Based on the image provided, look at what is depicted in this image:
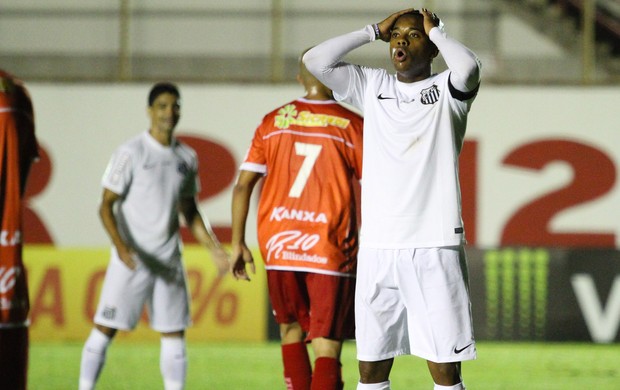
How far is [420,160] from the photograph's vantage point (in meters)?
4.31

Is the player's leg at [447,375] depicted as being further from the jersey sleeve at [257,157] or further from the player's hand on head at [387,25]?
the jersey sleeve at [257,157]

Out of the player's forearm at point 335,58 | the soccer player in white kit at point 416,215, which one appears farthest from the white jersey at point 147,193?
the soccer player in white kit at point 416,215

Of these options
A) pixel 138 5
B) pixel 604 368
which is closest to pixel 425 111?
pixel 604 368

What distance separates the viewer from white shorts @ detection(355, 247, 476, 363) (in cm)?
425

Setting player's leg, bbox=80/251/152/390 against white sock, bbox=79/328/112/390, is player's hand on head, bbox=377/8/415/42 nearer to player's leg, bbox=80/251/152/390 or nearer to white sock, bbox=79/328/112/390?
player's leg, bbox=80/251/152/390

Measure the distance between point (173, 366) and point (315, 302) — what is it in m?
1.59

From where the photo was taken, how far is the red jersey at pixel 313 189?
202 inches

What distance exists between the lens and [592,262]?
35.4 ft

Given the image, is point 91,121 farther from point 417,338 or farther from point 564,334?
point 417,338

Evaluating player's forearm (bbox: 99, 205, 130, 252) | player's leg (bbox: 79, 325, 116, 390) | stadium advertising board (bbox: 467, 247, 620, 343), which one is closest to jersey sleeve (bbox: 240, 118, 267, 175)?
player's forearm (bbox: 99, 205, 130, 252)

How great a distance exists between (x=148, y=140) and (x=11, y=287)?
379cm

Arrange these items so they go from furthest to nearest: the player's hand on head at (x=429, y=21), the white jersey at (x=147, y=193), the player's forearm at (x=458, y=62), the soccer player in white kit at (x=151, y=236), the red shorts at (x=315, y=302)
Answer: the white jersey at (x=147, y=193), the soccer player in white kit at (x=151, y=236), the red shorts at (x=315, y=302), the player's hand on head at (x=429, y=21), the player's forearm at (x=458, y=62)

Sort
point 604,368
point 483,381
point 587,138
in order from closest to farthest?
point 483,381
point 604,368
point 587,138

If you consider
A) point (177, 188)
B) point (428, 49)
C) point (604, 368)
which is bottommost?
point (604, 368)
